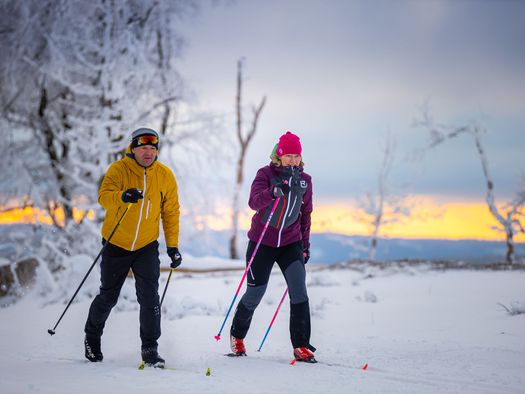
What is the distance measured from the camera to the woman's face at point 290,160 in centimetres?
463

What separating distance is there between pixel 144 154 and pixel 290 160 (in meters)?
1.30

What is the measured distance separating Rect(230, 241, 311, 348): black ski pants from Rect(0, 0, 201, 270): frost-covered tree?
827 centimetres

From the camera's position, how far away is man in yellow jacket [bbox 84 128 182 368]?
4.27 meters

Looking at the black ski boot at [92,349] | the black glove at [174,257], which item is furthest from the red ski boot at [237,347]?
the black ski boot at [92,349]

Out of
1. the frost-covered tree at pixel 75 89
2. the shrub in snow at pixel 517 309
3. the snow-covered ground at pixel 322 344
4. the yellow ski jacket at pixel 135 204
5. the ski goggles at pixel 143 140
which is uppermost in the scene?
the frost-covered tree at pixel 75 89

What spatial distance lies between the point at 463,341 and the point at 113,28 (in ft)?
38.7

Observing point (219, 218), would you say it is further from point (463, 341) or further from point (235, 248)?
point (463, 341)

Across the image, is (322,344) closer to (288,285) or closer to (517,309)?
(288,285)

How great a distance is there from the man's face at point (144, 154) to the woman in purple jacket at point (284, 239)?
3.15 feet

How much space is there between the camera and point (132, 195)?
395 centimetres

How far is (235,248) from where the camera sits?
22.2 metres

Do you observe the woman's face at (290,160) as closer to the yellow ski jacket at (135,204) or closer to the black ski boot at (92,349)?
the yellow ski jacket at (135,204)

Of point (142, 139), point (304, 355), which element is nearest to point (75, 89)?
point (142, 139)

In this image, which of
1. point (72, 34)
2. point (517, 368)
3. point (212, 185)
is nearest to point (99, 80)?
point (72, 34)
